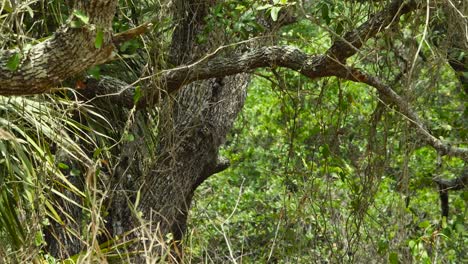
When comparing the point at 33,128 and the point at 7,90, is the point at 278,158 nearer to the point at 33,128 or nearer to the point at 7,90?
the point at 33,128

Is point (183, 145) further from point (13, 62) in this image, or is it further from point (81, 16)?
point (81, 16)

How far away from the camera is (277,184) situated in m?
10.9

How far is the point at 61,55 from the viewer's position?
166 inches

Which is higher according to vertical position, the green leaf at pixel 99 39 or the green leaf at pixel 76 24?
the green leaf at pixel 76 24

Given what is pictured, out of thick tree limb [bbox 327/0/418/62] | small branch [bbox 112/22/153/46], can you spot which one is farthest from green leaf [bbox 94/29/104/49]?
thick tree limb [bbox 327/0/418/62]

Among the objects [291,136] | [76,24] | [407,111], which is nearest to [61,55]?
[76,24]

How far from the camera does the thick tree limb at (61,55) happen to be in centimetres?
415

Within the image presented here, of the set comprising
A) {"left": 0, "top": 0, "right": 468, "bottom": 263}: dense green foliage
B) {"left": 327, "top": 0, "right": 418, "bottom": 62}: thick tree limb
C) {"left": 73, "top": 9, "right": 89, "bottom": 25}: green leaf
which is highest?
{"left": 73, "top": 9, "right": 89, "bottom": 25}: green leaf

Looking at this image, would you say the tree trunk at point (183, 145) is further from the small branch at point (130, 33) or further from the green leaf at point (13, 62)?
the green leaf at point (13, 62)

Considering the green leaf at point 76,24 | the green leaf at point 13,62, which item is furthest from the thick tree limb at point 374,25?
the green leaf at point 13,62

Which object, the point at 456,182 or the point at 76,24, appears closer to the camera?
the point at 76,24

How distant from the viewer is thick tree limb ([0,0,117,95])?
13.6 ft

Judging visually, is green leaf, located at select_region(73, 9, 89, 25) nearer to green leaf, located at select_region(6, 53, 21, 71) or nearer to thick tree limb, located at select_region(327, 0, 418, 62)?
green leaf, located at select_region(6, 53, 21, 71)

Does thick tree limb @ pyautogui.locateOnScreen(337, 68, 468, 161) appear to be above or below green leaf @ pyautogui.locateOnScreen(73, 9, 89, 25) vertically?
below
